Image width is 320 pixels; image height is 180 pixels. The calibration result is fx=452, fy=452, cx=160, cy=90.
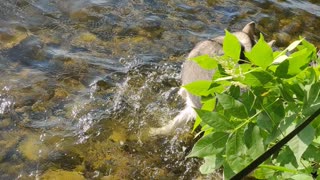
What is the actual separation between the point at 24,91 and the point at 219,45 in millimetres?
2034

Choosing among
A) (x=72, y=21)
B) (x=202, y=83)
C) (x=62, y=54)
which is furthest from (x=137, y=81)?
(x=202, y=83)

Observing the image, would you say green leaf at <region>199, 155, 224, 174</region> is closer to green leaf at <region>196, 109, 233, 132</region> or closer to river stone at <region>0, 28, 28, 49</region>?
green leaf at <region>196, 109, 233, 132</region>

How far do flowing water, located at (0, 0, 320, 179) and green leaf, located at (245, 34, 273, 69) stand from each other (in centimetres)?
276

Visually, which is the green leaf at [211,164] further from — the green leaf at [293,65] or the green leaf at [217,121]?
the green leaf at [293,65]

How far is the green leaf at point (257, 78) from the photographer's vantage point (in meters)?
1.21

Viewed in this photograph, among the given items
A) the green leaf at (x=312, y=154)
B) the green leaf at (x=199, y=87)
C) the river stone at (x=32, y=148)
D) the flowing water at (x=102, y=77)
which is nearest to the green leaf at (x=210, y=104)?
the green leaf at (x=199, y=87)

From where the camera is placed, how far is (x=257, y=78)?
1.21 m

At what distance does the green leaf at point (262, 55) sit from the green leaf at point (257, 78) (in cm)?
2

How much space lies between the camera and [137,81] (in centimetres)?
504

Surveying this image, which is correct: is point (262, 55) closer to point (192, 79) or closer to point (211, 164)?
point (211, 164)

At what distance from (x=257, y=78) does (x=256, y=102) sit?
0.23 feet

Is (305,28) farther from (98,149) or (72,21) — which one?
(98,149)

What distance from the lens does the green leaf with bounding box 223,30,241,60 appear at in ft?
4.12

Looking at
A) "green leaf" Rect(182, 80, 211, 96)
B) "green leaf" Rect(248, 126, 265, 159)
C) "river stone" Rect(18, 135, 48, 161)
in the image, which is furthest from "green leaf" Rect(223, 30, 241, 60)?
"river stone" Rect(18, 135, 48, 161)
